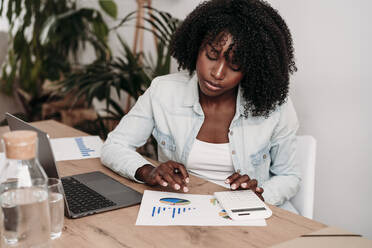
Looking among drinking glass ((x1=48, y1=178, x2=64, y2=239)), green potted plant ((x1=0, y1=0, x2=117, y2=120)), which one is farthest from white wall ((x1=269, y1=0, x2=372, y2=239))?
green potted plant ((x1=0, y1=0, x2=117, y2=120))

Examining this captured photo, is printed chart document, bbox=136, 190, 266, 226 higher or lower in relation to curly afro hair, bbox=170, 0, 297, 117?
lower

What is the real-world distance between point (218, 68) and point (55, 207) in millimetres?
731

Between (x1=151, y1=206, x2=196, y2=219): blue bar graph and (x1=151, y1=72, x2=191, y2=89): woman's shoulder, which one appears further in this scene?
(x1=151, y1=72, x2=191, y2=89): woman's shoulder

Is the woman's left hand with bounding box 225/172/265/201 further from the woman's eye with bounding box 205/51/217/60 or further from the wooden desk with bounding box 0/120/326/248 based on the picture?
the woman's eye with bounding box 205/51/217/60

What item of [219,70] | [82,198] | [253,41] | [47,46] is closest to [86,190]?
[82,198]

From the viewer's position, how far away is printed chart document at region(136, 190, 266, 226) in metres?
1.12

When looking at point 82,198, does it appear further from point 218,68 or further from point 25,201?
point 218,68

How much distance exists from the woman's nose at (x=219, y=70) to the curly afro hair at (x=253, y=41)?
41 millimetres

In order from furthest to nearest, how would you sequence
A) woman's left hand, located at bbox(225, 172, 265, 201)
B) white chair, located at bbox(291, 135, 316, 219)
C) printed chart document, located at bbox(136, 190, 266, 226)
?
white chair, located at bbox(291, 135, 316, 219), woman's left hand, located at bbox(225, 172, 265, 201), printed chart document, located at bbox(136, 190, 266, 226)

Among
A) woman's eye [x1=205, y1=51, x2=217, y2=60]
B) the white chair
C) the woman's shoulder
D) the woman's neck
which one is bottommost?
the white chair

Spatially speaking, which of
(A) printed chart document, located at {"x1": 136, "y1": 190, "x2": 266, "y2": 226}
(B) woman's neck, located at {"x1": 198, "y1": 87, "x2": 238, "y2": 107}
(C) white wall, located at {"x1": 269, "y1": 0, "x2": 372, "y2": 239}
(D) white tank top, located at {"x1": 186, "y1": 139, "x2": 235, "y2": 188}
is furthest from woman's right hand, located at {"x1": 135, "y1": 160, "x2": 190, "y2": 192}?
(C) white wall, located at {"x1": 269, "y1": 0, "x2": 372, "y2": 239}

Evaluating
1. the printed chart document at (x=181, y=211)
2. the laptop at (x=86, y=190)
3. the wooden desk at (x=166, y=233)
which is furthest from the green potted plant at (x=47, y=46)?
the wooden desk at (x=166, y=233)

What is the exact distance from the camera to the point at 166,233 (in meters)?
1.05

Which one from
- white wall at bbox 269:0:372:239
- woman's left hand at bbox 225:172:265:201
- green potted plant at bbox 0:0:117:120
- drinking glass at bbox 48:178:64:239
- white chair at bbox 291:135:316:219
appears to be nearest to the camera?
drinking glass at bbox 48:178:64:239
